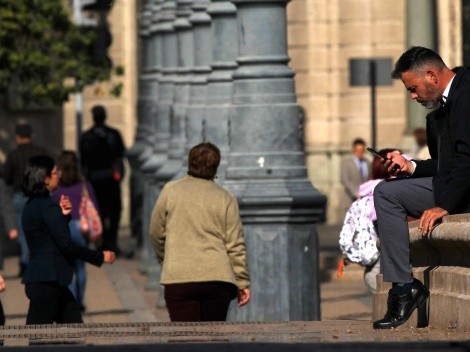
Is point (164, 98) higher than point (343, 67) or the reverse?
higher

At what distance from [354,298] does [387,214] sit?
9648mm

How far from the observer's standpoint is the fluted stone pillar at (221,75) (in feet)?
51.4

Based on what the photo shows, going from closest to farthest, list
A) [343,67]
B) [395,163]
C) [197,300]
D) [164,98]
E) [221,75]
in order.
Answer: [395,163]
[197,300]
[221,75]
[164,98]
[343,67]

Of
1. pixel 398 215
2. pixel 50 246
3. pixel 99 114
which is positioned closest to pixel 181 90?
pixel 99 114

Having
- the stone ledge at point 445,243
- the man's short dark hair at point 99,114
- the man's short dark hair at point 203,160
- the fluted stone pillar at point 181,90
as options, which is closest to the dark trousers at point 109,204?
the man's short dark hair at point 99,114

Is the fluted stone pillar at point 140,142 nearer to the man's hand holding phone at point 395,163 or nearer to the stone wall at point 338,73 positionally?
the stone wall at point 338,73

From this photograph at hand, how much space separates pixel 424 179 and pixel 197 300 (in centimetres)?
237

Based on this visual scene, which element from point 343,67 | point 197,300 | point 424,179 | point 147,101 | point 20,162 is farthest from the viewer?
point 343,67

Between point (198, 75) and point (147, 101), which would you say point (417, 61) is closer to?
point (198, 75)

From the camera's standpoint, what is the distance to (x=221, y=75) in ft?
53.5

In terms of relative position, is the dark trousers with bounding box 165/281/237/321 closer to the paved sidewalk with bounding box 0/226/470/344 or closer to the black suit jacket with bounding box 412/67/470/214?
the paved sidewalk with bounding box 0/226/470/344

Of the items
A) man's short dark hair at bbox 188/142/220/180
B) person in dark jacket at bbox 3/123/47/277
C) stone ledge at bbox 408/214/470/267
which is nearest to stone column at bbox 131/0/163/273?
person in dark jacket at bbox 3/123/47/277

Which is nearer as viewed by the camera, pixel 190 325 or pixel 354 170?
pixel 190 325

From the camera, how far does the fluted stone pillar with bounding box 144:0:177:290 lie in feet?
72.2
